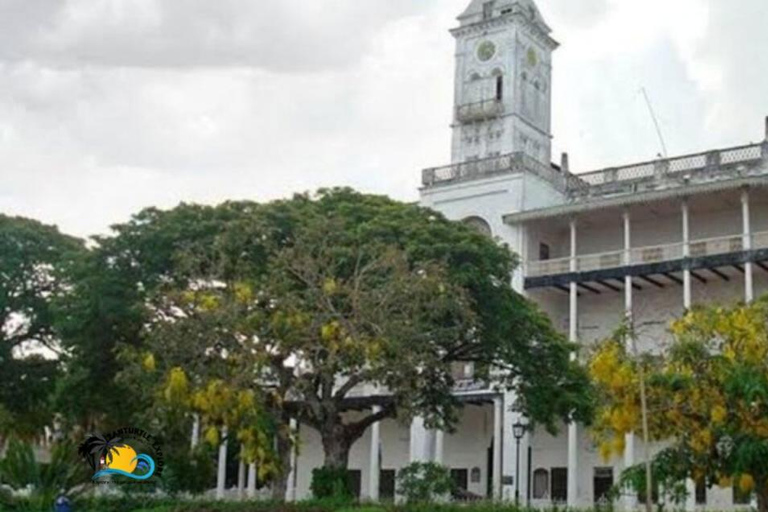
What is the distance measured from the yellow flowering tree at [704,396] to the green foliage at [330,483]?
315 inches

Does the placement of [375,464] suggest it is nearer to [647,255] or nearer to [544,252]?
[544,252]

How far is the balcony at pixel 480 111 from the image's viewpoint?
46.8 metres

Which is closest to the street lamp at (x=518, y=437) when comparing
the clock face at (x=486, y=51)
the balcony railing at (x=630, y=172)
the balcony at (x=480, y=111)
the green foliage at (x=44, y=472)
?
the balcony railing at (x=630, y=172)

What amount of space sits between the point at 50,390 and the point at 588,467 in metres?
17.4

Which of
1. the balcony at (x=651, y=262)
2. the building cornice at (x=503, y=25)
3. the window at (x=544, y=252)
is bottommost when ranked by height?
the balcony at (x=651, y=262)

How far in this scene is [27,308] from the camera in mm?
37781

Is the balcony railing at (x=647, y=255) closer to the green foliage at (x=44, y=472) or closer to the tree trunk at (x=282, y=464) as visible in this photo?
the tree trunk at (x=282, y=464)

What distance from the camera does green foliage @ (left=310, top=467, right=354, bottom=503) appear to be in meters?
25.3

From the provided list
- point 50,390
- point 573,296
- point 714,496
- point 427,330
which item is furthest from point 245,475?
point 427,330

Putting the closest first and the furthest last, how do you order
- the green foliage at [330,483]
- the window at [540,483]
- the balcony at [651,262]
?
the green foliage at [330,483], the balcony at [651,262], the window at [540,483]

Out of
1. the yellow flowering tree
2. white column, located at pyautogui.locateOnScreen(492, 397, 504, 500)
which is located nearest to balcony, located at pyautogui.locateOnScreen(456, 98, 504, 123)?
white column, located at pyautogui.locateOnScreen(492, 397, 504, 500)

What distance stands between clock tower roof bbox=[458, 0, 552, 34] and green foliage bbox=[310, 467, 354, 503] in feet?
88.5

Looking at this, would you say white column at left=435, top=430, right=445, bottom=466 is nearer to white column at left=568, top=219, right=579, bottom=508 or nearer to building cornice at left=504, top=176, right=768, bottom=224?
white column at left=568, top=219, right=579, bottom=508

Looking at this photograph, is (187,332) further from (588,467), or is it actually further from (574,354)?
(588,467)
